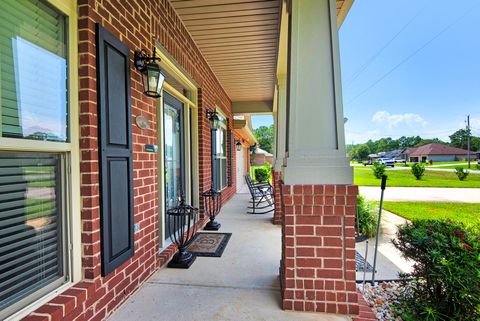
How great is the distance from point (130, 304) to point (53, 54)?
194cm

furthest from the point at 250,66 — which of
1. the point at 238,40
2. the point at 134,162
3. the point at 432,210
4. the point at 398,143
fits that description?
the point at 398,143

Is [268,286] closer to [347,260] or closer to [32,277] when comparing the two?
[347,260]

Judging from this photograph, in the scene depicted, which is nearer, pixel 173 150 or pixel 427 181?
pixel 173 150

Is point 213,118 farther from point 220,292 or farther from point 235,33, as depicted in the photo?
point 220,292

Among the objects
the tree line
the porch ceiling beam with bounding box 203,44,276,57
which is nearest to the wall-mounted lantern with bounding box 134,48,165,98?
the porch ceiling beam with bounding box 203,44,276,57

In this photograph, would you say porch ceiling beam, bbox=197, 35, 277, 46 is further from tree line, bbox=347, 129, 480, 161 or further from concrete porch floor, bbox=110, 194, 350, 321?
tree line, bbox=347, 129, 480, 161

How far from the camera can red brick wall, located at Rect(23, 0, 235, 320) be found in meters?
1.79

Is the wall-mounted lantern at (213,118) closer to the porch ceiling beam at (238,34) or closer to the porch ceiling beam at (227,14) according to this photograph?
the porch ceiling beam at (238,34)

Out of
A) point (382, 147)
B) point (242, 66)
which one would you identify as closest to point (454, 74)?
point (382, 147)

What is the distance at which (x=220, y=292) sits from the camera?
2350 millimetres

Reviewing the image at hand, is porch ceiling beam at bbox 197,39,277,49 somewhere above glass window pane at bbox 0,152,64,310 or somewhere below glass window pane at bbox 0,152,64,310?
above

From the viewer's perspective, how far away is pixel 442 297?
1891mm

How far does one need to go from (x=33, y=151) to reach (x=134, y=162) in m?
0.87

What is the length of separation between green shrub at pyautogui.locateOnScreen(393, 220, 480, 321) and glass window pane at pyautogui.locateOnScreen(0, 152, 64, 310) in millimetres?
2521
